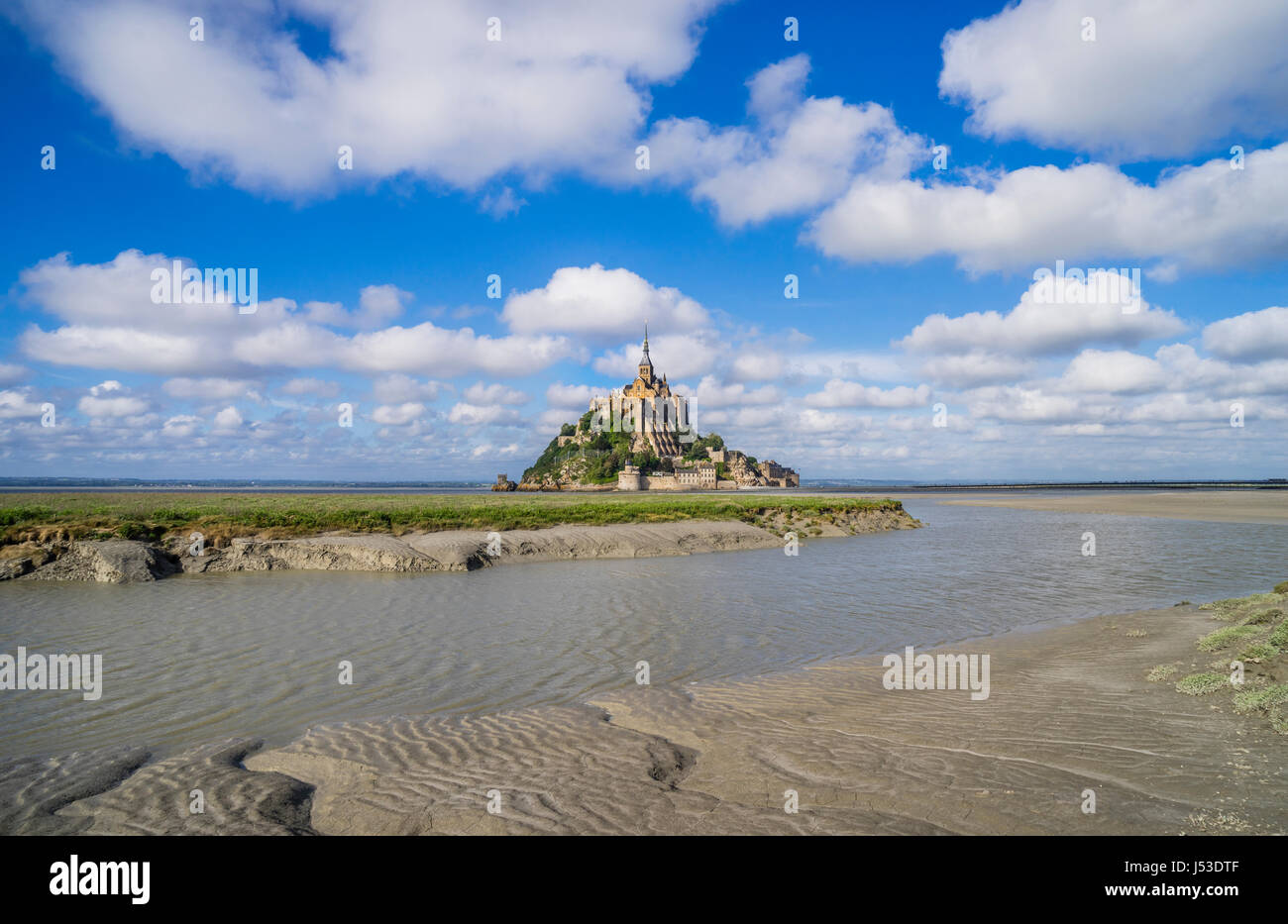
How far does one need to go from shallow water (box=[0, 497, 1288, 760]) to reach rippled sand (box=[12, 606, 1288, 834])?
137 centimetres

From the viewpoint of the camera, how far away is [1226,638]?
36.4ft

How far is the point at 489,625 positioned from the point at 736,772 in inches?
384

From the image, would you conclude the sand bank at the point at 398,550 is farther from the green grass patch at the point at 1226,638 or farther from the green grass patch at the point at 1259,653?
the green grass patch at the point at 1259,653

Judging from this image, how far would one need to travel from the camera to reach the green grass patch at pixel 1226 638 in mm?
10961

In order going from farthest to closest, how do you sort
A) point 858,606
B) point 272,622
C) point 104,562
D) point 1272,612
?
point 104,562 → point 858,606 → point 272,622 → point 1272,612

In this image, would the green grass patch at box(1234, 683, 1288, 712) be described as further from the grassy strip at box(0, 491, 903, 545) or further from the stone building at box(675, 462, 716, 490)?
the stone building at box(675, 462, 716, 490)

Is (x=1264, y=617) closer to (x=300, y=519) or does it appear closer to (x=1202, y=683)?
(x=1202, y=683)

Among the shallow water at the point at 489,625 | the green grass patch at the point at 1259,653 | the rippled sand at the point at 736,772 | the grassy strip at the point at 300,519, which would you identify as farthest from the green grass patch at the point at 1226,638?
the grassy strip at the point at 300,519

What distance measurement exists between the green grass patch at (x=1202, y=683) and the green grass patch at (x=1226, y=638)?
247 centimetres

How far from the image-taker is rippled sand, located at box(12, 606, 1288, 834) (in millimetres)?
5656

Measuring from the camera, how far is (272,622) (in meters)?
15.2
